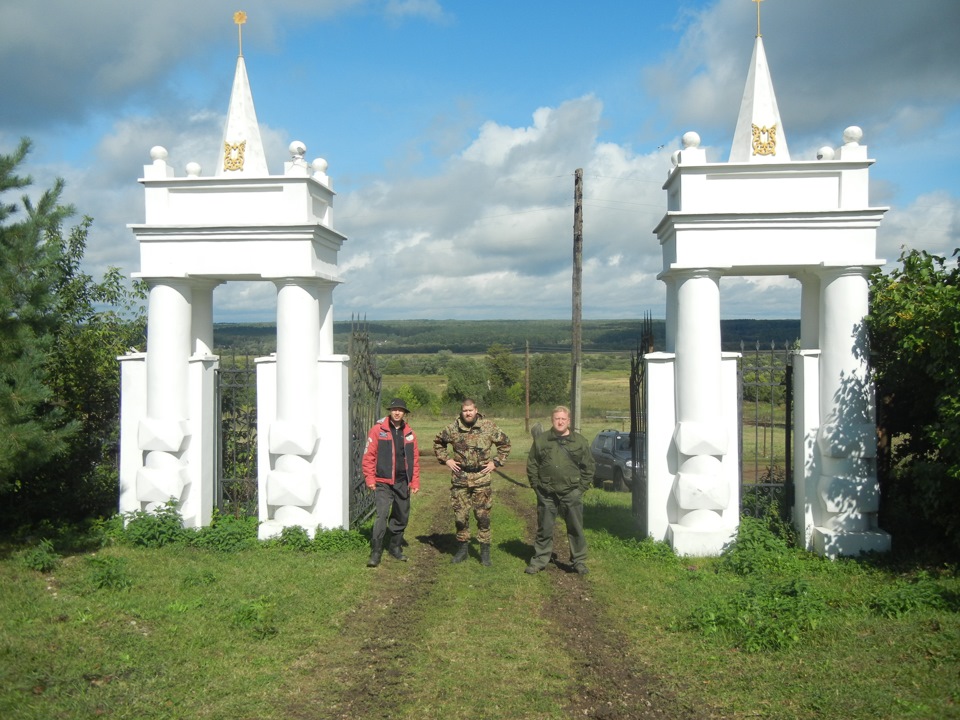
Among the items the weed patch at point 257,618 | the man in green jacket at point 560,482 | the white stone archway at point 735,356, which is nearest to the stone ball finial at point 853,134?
the white stone archway at point 735,356

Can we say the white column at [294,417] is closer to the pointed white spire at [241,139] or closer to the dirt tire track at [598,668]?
the pointed white spire at [241,139]

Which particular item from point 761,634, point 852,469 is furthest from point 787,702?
point 852,469

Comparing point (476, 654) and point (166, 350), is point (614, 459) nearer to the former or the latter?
point (166, 350)

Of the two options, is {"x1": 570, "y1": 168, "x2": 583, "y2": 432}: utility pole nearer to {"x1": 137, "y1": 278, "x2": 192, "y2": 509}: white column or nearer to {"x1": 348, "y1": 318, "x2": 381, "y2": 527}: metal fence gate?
{"x1": 348, "y1": 318, "x2": 381, "y2": 527}: metal fence gate

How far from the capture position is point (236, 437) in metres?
10.9

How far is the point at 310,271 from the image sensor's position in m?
10.0

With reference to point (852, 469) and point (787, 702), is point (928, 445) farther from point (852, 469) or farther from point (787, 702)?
point (787, 702)

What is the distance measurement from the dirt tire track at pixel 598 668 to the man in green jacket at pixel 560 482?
0.25 meters

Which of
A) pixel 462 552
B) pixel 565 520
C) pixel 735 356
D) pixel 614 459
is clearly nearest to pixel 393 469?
pixel 462 552

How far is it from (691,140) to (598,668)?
6005 millimetres

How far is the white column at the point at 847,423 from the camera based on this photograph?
925 centimetres

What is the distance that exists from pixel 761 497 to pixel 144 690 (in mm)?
7607

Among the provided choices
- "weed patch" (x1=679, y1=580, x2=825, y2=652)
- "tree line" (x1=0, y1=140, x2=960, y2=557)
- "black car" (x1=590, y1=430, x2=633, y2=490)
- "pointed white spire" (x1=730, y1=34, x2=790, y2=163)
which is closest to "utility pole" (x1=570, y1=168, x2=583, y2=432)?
"black car" (x1=590, y1=430, x2=633, y2=490)

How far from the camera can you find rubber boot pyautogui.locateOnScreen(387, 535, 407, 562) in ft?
32.2
